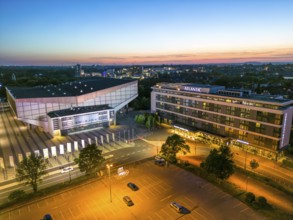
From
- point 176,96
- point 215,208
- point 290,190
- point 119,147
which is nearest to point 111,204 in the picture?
point 215,208

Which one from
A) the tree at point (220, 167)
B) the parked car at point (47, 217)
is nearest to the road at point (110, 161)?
the parked car at point (47, 217)

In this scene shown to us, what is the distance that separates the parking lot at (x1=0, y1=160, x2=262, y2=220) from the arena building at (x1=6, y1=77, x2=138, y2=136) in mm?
43215

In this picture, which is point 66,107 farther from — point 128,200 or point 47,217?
point 128,200

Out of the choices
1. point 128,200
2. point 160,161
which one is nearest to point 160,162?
point 160,161

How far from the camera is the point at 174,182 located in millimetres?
51469

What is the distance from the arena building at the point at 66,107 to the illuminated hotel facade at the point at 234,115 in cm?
3266

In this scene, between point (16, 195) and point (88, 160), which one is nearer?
point (16, 195)

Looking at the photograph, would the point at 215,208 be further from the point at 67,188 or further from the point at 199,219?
the point at 67,188

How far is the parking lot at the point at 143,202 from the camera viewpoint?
40312 millimetres

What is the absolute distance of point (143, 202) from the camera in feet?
145

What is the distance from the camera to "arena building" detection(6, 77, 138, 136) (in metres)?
88.0

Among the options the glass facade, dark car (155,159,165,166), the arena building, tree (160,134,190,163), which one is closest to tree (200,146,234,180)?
tree (160,134,190,163)

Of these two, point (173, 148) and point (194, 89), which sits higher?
point (194, 89)

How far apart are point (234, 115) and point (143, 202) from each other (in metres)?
46.1
